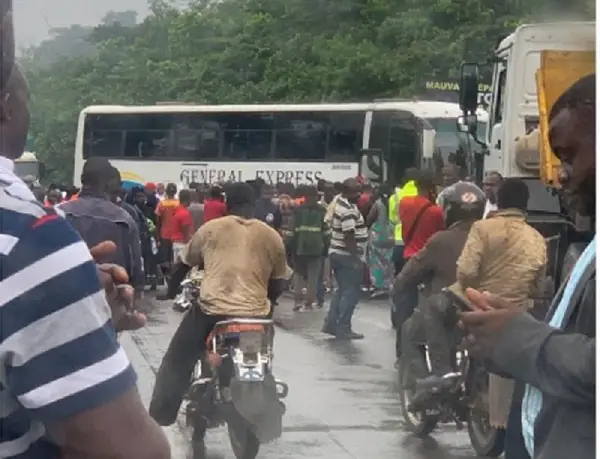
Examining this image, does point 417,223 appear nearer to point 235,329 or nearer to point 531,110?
point 531,110

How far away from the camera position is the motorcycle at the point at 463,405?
6.75m

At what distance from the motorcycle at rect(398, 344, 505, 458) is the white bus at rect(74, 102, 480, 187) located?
16212mm

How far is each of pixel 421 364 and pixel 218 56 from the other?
20.9m

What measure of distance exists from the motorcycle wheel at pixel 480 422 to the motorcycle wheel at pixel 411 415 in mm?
399

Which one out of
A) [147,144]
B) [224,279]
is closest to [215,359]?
[224,279]

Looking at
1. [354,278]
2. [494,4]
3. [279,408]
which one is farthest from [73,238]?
[494,4]

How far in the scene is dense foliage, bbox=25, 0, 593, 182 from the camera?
55.7 ft

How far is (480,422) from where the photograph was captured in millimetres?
6883

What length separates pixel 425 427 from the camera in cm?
745

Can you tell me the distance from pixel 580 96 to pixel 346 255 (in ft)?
31.1

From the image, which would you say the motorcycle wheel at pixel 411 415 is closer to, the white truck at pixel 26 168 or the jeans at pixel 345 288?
the white truck at pixel 26 168

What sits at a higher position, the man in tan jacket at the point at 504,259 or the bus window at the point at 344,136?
the bus window at the point at 344,136

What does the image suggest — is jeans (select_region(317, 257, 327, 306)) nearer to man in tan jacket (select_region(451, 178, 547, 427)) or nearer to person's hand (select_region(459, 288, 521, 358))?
man in tan jacket (select_region(451, 178, 547, 427))

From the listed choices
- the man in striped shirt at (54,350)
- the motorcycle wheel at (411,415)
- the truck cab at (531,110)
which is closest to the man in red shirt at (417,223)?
the truck cab at (531,110)
